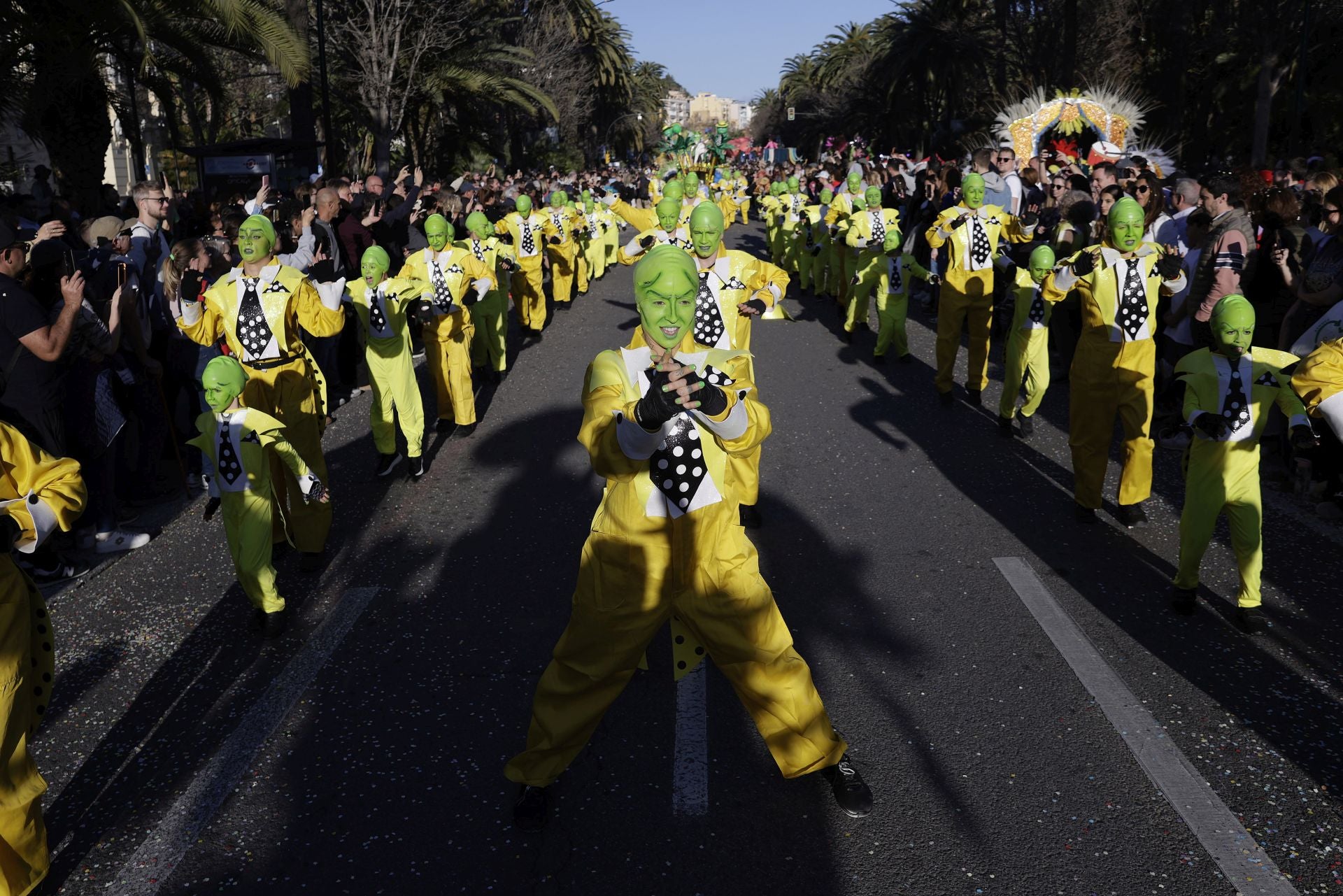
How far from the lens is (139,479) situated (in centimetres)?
755

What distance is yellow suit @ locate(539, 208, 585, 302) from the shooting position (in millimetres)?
15664

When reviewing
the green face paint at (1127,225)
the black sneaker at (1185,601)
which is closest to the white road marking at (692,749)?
the black sneaker at (1185,601)

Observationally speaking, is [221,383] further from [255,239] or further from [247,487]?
[255,239]

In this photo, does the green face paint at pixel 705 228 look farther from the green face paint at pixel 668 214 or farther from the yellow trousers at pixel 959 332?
the yellow trousers at pixel 959 332

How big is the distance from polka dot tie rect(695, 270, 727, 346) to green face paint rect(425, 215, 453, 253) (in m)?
3.27

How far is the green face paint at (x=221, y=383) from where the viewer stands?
16.8 feet

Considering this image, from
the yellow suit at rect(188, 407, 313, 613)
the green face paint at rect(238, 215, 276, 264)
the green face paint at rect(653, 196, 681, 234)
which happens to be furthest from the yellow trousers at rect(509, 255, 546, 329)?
the yellow suit at rect(188, 407, 313, 613)

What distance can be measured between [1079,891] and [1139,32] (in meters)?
38.7

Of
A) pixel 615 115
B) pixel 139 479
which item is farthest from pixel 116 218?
pixel 615 115

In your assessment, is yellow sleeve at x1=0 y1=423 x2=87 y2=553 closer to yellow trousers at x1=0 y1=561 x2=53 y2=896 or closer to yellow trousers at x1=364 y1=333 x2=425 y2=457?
yellow trousers at x1=0 y1=561 x2=53 y2=896

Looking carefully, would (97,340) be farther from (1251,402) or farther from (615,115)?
(615,115)

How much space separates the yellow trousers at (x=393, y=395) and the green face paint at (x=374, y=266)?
1.46 ft

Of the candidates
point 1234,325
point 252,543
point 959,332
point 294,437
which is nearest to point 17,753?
point 252,543

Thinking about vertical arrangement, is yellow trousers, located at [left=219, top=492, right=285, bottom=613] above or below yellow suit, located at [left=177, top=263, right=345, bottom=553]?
below
